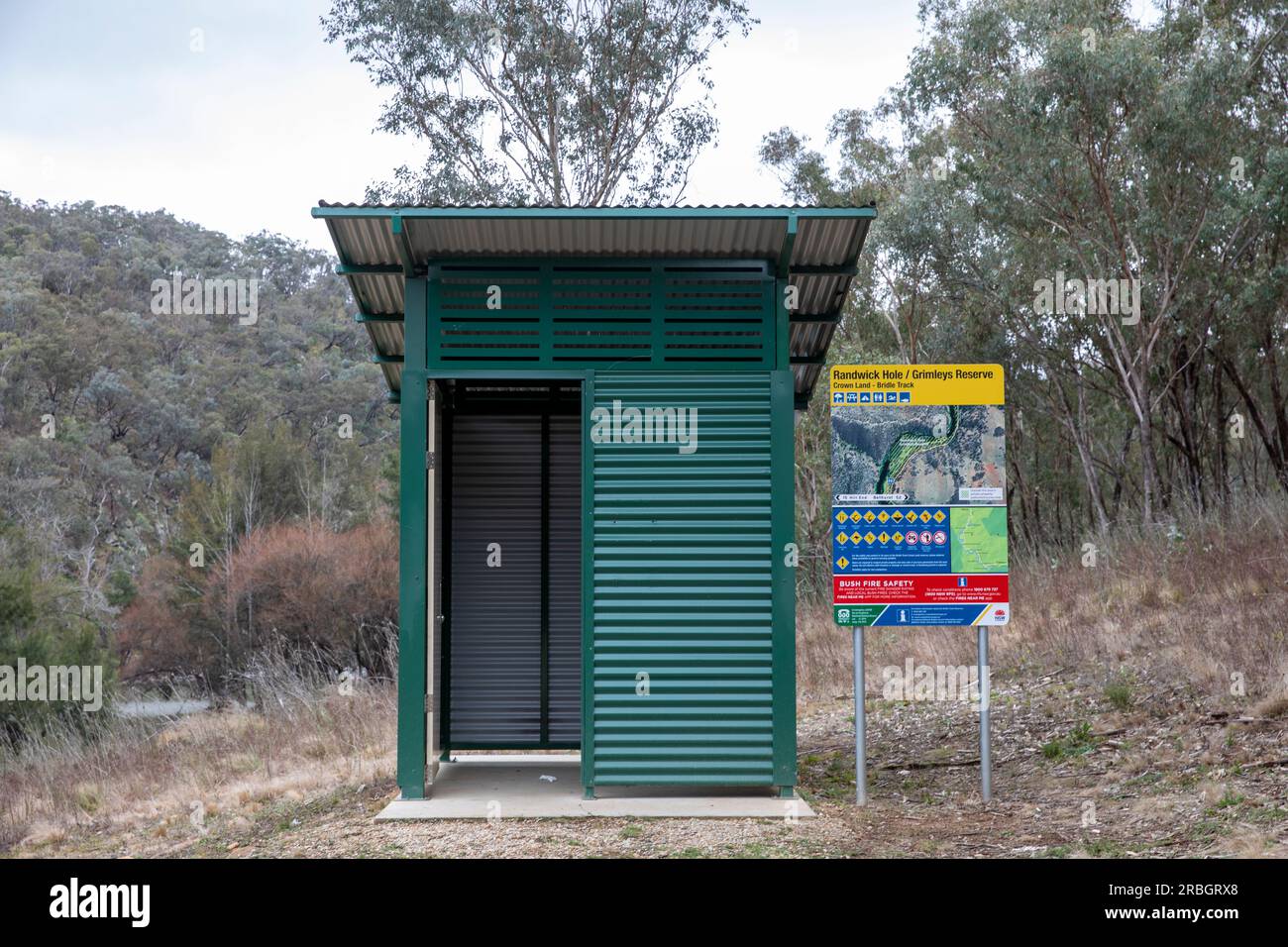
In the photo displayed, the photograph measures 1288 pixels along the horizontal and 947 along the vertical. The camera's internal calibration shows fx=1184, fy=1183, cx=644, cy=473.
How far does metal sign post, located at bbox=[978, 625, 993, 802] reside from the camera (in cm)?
762

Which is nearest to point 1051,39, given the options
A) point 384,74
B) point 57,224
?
point 384,74

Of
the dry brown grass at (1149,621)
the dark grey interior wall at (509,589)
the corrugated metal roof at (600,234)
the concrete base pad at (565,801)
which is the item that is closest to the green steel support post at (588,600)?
the concrete base pad at (565,801)

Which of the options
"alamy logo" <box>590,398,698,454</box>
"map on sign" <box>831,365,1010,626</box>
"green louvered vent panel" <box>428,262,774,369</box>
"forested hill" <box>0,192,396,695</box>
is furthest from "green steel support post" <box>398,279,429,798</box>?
"forested hill" <box>0,192,396,695</box>

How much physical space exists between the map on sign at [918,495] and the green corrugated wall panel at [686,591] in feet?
1.74

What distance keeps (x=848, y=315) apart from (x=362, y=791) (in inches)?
772

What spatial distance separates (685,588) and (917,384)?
81.4 inches

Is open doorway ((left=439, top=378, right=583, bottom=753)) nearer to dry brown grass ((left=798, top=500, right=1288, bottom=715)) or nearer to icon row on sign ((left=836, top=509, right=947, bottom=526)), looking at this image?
icon row on sign ((left=836, top=509, right=947, bottom=526))

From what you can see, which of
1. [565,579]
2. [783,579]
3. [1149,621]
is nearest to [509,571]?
[565,579]

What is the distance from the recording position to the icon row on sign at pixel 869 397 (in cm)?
790

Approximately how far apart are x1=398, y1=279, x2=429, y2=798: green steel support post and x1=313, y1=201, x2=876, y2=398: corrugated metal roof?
2.21ft

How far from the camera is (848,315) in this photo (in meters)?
26.5
